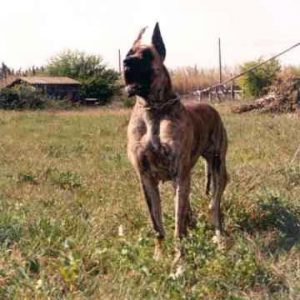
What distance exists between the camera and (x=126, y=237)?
252 inches

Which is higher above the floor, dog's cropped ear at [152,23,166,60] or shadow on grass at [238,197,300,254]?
dog's cropped ear at [152,23,166,60]

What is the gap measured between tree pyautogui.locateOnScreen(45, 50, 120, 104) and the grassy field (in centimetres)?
3879

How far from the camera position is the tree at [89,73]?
50875 millimetres

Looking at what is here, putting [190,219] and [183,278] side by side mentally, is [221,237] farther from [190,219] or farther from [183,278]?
[183,278]

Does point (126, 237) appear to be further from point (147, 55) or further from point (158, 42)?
point (158, 42)

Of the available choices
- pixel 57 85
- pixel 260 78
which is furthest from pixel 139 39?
pixel 57 85

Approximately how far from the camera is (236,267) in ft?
17.0

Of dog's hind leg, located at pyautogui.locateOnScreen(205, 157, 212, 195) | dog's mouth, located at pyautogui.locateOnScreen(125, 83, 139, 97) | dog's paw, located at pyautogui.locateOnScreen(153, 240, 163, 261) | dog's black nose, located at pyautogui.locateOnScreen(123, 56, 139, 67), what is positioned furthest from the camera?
dog's hind leg, located at pyautogui.locateOnScreen(205, 157, 212, 195)

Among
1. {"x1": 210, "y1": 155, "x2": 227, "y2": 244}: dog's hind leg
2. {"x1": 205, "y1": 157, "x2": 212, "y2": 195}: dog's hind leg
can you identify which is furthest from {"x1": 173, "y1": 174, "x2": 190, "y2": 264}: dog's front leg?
{"x1": 205, "y1": 157, "x2": 212, "y2": 195}: dog's hind leg

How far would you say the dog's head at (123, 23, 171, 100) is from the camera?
19.7ft

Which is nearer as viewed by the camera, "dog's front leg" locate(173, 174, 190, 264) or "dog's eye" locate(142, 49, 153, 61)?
"dog's eye" locate(142, 49, 153, 61)

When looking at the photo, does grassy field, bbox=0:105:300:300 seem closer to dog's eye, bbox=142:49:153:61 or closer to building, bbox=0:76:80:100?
dog's eye, bbox=142:49:153:61

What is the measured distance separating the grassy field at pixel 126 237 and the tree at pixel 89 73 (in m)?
38.8

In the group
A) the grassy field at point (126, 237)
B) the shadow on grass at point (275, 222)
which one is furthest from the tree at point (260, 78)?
the shadow on grass at point (275, 222)
